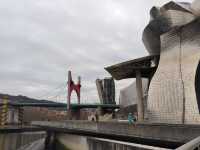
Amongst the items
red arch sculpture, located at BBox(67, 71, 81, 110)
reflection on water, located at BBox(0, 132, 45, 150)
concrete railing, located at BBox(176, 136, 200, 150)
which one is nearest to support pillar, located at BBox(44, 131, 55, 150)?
reflection on water, located at BBox(0, 132, 45, 150)

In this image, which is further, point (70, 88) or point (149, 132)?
point (70, 88)

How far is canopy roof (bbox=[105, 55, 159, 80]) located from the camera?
3394cm

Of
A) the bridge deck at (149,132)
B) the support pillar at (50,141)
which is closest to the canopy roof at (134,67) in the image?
the support pillar at (50,141)

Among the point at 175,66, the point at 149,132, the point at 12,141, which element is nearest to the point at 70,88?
the point at 12,141

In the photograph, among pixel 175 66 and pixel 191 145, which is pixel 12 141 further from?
pixel 191 145

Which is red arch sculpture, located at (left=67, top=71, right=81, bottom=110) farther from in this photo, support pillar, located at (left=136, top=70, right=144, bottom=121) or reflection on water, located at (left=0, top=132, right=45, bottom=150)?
support pillar, located at (left=136, top=70, right=144, bottom=121)

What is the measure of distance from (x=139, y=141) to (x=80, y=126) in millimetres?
7569

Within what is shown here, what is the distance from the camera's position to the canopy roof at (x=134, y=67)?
111ft

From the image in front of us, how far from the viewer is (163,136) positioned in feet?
37.7

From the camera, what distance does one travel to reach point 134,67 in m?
33.9

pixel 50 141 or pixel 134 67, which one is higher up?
pixel 134 67

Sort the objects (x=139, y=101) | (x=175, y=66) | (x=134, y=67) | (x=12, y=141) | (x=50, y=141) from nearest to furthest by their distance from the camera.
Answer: (x=175, y=66), (x=12, y=141), (x=134, y=67), (x=139, y=101), (x=50, y=141)

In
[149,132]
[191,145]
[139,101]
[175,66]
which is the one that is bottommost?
[149,132]

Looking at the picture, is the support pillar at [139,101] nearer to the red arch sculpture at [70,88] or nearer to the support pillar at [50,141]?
the support pillar at [50,141]
